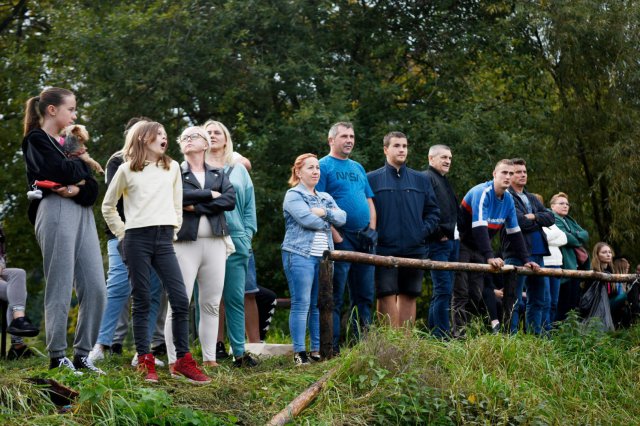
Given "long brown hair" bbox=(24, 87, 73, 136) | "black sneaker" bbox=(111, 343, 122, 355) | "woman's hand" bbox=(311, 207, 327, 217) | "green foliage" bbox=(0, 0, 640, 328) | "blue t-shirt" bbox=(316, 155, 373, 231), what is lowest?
"black sneaker" bbox=(111, 343, 122, 355)

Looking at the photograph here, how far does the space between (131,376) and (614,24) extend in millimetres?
12032

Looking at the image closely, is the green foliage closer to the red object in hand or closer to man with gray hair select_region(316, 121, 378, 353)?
man with gray hair select_region(316, 121, 378, 353)

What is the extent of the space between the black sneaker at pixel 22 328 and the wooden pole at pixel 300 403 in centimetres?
237

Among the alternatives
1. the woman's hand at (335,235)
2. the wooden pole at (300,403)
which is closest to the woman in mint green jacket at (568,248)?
the woman's hand at (335,235)

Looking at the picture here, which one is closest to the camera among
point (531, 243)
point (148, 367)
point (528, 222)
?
point (148, 367)

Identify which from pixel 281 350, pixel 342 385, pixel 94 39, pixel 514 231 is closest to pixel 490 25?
pixel 94 39

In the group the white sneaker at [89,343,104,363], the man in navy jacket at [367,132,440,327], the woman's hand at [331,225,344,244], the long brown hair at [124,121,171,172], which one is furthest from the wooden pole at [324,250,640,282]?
the white sneaker at [89,343,104,363]

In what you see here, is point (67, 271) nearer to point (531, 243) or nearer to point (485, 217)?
point (485, 217)

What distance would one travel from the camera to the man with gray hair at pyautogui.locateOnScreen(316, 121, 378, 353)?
8.64 metres

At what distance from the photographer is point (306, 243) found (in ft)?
27.2

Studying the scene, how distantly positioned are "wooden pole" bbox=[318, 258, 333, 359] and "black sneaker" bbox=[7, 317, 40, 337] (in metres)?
2.16

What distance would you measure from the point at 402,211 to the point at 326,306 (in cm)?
153

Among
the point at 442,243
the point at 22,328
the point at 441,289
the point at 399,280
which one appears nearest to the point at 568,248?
Result: the point at 442,243

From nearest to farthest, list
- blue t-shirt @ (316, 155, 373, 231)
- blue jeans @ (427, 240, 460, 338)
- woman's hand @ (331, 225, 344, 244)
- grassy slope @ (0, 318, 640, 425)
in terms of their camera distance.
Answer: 1. grassy slope @ (0, 318, 640, 425)
2. woman's hand @ (331, 225, 344, 244)
3. blue t-shirt @ (316, 155, 373, 231)
4. blue jeans @ (427, 240, 460, 338)
